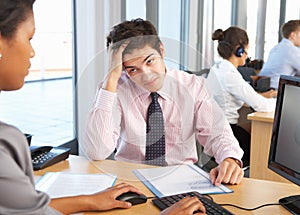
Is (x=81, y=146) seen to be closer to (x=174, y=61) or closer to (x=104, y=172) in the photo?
(x=104, y=172)

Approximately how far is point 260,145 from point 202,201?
168 cm

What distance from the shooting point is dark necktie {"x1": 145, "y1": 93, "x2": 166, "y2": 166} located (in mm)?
1726

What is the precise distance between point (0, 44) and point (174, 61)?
860 mm

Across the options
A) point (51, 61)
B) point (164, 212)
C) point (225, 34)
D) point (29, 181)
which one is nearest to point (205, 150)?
point (164, 212)

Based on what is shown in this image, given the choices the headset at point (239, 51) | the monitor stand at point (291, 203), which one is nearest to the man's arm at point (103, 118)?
the monitor stand at point (291, 203)

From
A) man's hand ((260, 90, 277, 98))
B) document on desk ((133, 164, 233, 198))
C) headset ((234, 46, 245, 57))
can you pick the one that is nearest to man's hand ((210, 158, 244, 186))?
document on desk ((133, 164, 233, 198))

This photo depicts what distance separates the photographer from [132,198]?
1.32 metres

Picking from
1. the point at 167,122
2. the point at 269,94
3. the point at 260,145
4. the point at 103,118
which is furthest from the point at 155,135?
the point at 269,94

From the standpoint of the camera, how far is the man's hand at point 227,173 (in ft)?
4.85

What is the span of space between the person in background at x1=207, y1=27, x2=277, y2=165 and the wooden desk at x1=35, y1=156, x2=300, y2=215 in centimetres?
152

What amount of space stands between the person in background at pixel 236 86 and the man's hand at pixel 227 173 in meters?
1.51

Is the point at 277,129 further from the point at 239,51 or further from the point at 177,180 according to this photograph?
the point at 239,51

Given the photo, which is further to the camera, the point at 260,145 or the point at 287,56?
the point at 287,56

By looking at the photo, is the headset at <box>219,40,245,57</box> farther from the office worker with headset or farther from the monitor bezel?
the office worker with headset
